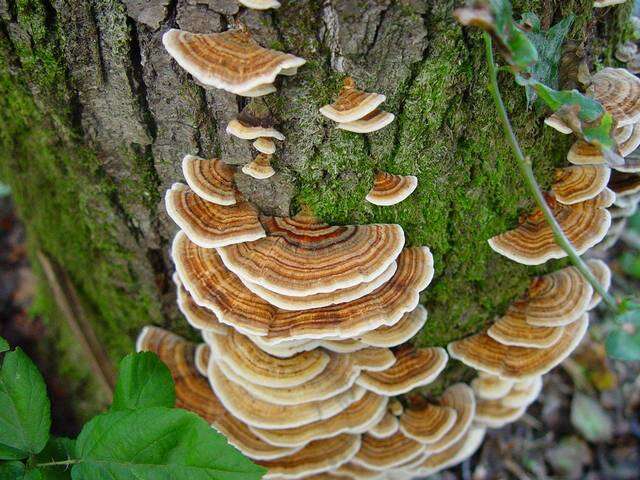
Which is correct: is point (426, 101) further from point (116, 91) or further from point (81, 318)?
point (81, 318)

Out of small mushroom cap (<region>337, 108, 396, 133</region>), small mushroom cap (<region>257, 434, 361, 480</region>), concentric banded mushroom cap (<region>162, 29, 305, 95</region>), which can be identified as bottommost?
small mushroom cap (<region>257, 434, 361, 480</region>)

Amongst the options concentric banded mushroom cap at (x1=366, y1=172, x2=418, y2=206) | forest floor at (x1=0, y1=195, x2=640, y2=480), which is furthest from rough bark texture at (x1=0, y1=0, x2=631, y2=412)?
forest floor at (x1=0, y1=195, x2=640, y2=480)

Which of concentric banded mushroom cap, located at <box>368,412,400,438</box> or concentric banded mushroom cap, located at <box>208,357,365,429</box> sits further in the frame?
concentric banded mushroom cap, located at <box>368,412,400,438</box>

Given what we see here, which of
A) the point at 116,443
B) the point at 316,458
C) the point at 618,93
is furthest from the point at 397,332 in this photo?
the point at 618,93

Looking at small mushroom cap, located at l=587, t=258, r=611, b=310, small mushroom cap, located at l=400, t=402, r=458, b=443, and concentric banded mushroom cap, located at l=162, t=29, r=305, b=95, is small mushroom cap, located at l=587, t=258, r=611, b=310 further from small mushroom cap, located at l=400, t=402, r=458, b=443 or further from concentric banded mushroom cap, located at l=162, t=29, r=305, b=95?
concentric banded mushroom cap, located at l=162, t=29, r=305, b=95

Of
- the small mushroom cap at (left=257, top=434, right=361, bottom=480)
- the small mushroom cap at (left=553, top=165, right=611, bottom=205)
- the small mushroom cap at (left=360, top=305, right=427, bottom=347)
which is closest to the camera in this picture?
the small mushroom cap at (left=553, top=165, right=611, bottom=205)

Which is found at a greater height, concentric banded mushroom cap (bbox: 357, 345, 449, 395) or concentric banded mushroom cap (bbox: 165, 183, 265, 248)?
concentric banded mushroom cap (bbox: 165, 183, 265, 248)

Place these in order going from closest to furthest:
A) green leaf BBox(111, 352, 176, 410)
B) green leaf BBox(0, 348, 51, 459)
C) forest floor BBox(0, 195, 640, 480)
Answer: green leaf BBox(0, 348, 51, 459) < green leaf BBox(111, 352, 176, 410) < forest floor BBox(0, 195, 640, 480)
